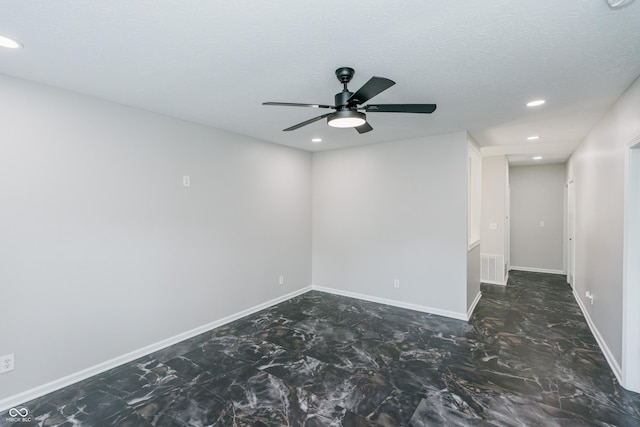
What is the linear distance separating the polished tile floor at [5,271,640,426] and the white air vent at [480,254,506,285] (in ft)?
5.69

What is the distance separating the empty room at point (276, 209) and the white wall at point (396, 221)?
1.4 inches

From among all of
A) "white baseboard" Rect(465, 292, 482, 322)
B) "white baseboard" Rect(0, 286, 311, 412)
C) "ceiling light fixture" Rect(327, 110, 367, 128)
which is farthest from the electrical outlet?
"white baseboard" Rect(465, 292, 482, 322)

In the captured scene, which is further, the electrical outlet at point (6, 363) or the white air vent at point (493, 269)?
the white air vent at point (493, 269)

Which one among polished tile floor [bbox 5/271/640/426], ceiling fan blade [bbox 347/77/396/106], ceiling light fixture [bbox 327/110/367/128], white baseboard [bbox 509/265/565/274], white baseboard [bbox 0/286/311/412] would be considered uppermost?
ceiling fan blade [bbox 347/77/396/106]

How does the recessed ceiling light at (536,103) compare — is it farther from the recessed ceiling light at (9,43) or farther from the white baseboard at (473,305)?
the recessed ceiling light at (9,43)

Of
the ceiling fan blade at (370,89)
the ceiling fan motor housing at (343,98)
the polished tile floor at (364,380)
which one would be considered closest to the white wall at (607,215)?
the polished tile floor at (364,380)

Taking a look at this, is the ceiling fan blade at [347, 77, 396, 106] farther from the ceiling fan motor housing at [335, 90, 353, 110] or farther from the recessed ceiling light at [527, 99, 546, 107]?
the recessed ceiling light at [527, 99, 546, 107]

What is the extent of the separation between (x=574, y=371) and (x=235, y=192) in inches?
164

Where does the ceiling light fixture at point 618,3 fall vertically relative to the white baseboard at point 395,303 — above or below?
above

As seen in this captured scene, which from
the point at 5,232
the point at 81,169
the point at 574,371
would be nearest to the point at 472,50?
the point at 574,371

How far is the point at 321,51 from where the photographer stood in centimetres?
194

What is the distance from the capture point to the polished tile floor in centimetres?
220

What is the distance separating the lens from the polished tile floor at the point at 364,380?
2.20m

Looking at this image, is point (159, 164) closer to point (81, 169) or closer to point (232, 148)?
point (81, 169)
